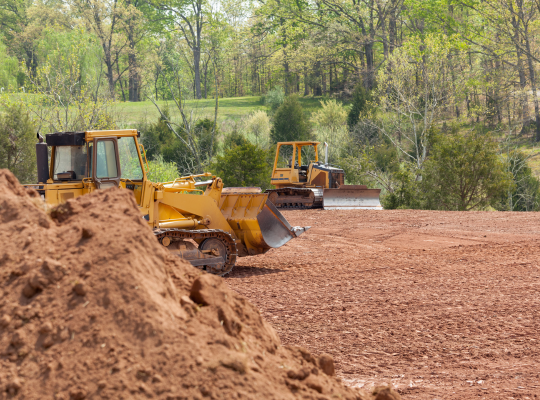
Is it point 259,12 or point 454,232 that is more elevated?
point 259,12

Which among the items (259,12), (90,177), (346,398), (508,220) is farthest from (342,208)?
(259,12)

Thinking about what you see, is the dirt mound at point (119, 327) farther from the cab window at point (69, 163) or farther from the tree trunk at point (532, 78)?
the tree trunk at point (532, 78)

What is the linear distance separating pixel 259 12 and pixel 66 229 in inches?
2152

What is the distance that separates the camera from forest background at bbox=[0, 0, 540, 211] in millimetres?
22875

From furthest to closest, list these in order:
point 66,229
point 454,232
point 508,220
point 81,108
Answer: point 81,108
point 508,220
point 454,232
point 66,229

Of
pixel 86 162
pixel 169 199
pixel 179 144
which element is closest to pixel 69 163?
pixel 86 162

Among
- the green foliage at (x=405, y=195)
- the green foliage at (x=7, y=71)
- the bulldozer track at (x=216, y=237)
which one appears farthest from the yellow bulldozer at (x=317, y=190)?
the green foliage at (x=7, y=71)

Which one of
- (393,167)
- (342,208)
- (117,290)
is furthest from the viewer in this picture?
(393,167)

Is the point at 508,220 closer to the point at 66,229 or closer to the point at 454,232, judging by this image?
the point at 454,232

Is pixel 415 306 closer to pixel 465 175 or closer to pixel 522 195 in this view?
pixel 465 175

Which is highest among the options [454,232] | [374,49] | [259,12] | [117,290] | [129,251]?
[259,12]

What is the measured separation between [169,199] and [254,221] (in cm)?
165

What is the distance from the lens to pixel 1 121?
22141mm

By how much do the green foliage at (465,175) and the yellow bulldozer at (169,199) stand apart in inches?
519
